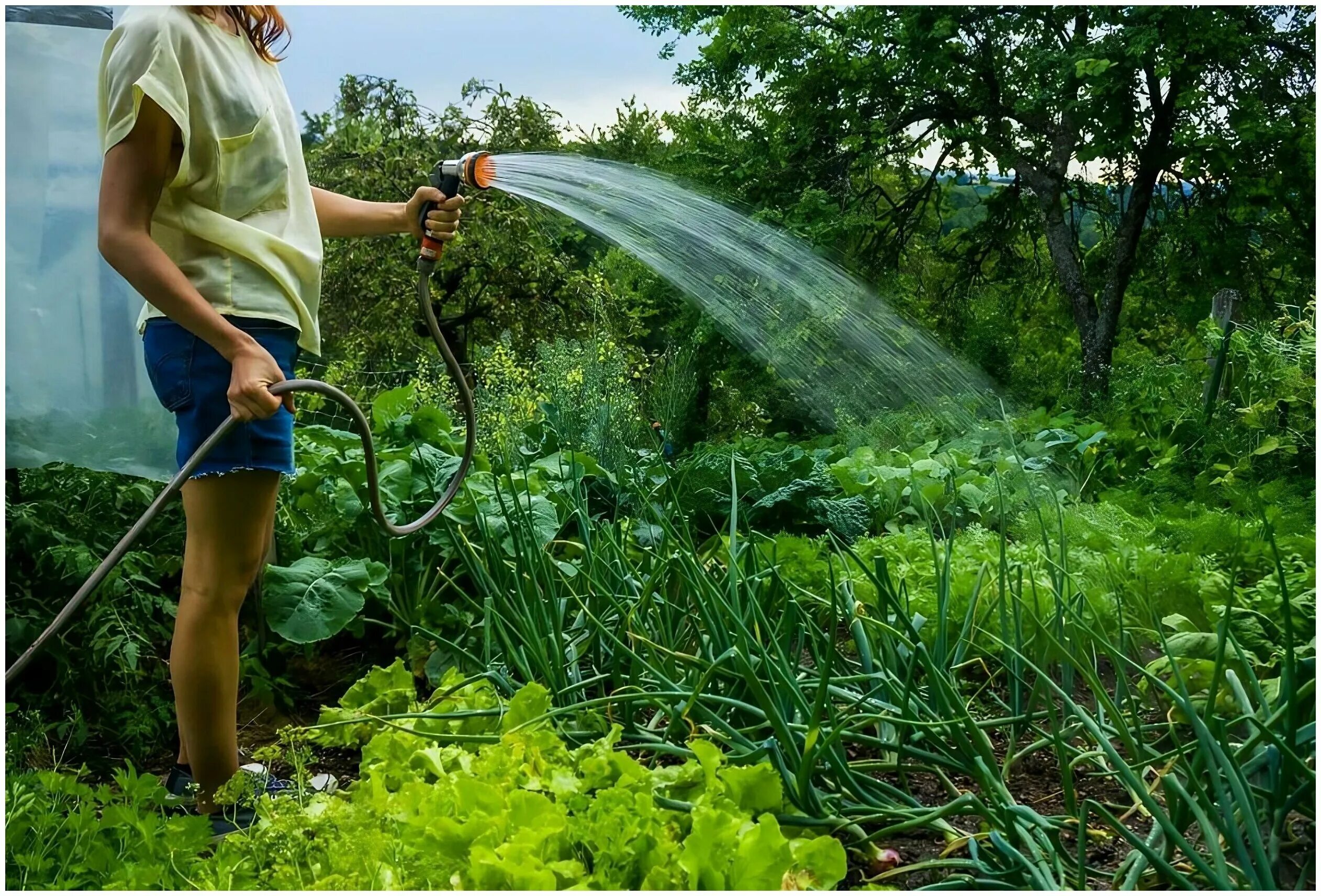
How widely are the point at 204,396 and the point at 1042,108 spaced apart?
16.6 ft

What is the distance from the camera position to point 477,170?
5.70 feet

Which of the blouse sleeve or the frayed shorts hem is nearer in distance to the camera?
the blouse sleeve

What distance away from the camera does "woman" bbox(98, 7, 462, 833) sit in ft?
4.53

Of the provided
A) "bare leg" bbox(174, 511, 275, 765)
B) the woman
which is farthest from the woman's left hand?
"bare leg" bbox(174, 511, 275, 765)

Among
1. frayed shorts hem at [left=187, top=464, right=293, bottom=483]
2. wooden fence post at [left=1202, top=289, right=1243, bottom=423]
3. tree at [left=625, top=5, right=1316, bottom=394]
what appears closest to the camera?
frayed shorts hem at [left=187, top=464, right=293, bottom=483]

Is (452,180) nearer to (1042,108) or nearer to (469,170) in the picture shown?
(469,170)

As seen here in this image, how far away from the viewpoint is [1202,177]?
546 centimetres

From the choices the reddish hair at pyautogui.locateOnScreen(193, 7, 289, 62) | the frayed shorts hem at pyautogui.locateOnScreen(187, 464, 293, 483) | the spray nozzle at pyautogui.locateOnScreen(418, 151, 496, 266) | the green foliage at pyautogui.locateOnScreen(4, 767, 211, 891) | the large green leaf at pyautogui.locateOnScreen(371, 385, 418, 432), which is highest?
the reddish hair at pyautogui.locateOnScreen(193, 7, 289, 62)

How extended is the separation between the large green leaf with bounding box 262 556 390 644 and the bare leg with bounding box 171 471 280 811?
0.35 meters

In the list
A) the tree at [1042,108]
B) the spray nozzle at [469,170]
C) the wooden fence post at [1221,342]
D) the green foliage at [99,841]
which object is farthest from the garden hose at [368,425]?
the tree at [1042,108]

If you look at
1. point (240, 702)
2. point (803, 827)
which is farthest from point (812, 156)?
point (803, 827)

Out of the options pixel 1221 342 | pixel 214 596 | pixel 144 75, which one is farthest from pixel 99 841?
pixel 1221 342

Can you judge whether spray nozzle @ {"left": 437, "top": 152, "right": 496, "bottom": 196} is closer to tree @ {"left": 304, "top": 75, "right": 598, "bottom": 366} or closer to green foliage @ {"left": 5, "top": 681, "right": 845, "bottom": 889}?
green foliage @ {"left": 5, "top": 681, "right": 845, "bottom": 889}

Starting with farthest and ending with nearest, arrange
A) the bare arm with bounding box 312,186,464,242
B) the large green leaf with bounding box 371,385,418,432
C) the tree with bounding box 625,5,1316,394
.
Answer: the tree with bounding box 625,5,1316,394, the large green leaf with bounding box 371,385,418,432, the bare arm with bounding box 312,186,464,242
